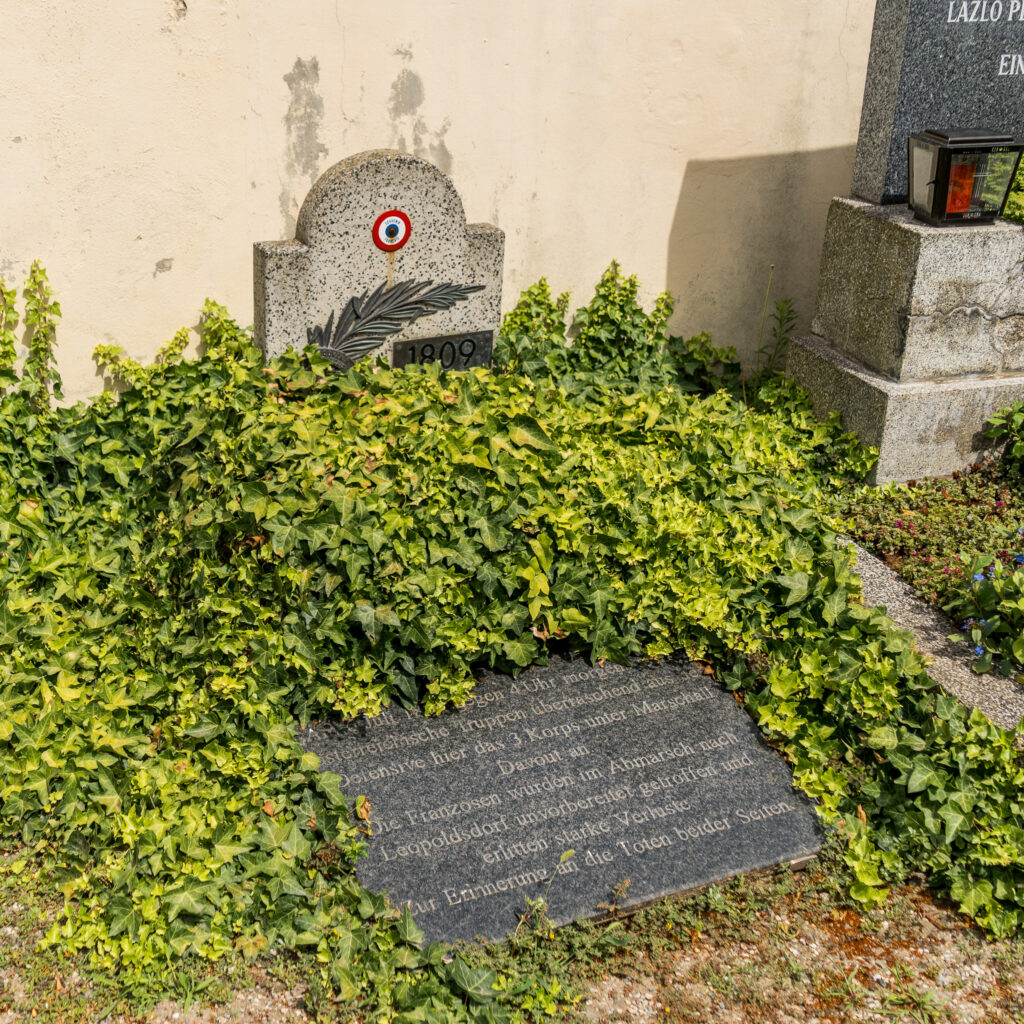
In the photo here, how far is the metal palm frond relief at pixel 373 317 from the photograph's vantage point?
4730mm

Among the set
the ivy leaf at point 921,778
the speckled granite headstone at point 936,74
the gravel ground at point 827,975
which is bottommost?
the gravel ground at point 827,975

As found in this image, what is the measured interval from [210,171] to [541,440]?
6.67 ft

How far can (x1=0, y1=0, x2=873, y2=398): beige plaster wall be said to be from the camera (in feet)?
14.5

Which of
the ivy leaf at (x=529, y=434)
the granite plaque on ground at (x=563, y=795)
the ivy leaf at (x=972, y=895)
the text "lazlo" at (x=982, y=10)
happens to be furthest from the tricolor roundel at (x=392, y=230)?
the ivy leaf at (x=972, y=895)

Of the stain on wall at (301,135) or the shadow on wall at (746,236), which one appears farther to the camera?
the shadow on wall at (746,236)

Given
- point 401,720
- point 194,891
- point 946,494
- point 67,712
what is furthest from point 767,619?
point 67,712

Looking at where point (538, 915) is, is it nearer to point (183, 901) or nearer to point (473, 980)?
point (473, 980)

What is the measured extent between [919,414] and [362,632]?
9.58 ft

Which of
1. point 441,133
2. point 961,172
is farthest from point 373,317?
point 961,172

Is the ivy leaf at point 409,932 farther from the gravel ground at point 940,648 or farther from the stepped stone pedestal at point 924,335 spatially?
the stepped stone pedestal at point 924,335

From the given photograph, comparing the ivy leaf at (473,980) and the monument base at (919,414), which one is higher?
the monument base at (919,414)

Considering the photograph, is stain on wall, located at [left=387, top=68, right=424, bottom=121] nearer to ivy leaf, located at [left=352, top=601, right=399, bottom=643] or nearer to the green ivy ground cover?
ivy leaf, located at [left=352, top=601, right=399, bottom=643]

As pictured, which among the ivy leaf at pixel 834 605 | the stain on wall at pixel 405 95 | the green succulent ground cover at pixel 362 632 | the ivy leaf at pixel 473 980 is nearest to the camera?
the ivy leaf at pixel 473 980

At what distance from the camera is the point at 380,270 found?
4.74 meters
